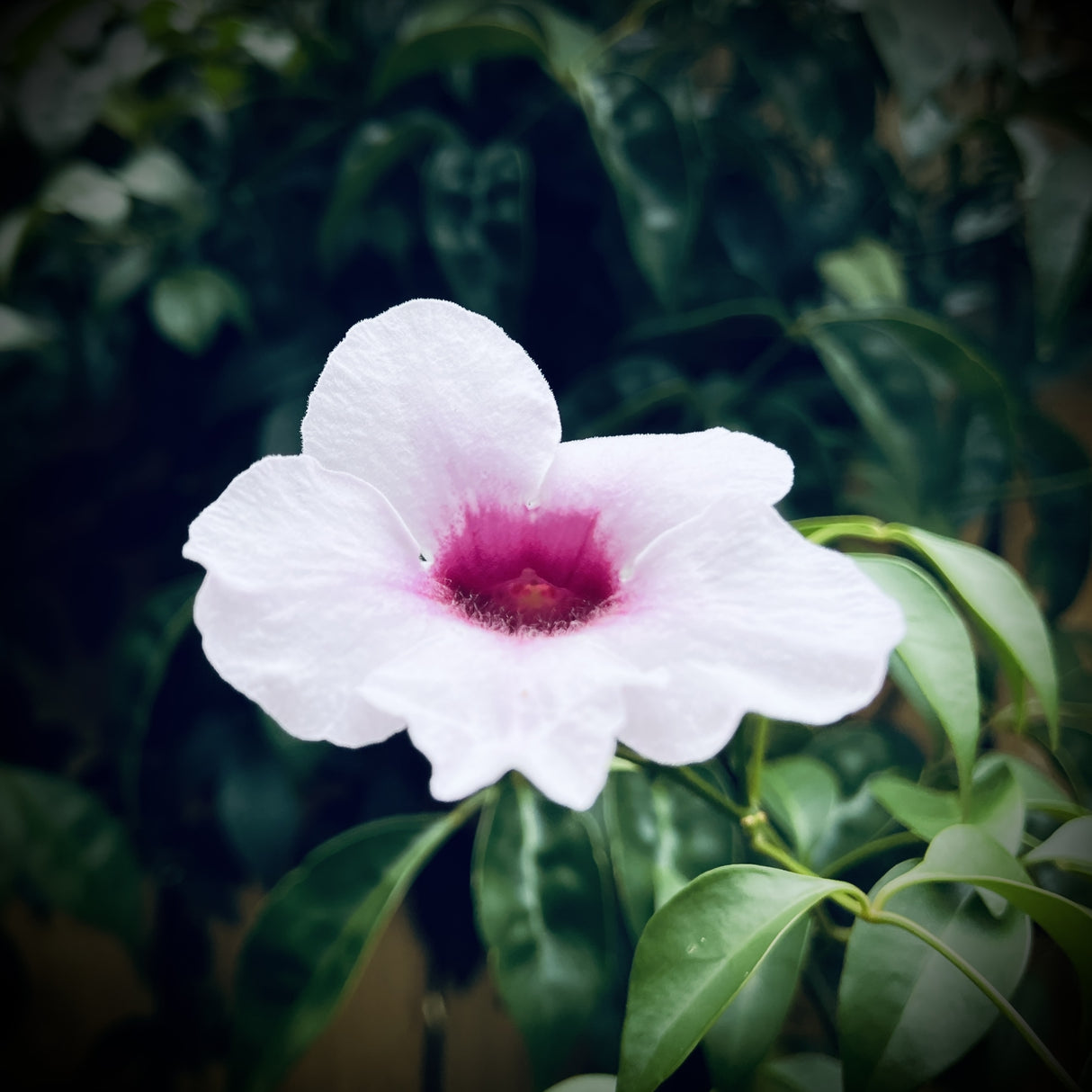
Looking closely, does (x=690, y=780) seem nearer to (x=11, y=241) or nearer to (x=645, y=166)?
(x=645, y=166)

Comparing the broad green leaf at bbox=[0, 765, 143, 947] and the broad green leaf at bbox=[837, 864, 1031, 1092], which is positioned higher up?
the broad green leaf at bbox=[837, 864, 1031, 1092]

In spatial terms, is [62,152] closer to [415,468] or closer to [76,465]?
[76,465]

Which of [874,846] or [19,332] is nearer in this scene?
[874,846]

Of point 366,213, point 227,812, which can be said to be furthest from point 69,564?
point 366,213

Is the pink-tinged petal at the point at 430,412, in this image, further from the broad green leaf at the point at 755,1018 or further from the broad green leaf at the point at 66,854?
the broad green leaf at the point at 66,854

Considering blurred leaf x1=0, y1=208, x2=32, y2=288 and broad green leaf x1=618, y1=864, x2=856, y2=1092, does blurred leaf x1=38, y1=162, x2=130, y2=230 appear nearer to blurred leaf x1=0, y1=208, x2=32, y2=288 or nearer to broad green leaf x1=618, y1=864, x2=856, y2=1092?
blurred leaf x1=0, y1=208, x2=32, y2=288

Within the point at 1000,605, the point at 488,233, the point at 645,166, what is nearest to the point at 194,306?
the point at 488,233

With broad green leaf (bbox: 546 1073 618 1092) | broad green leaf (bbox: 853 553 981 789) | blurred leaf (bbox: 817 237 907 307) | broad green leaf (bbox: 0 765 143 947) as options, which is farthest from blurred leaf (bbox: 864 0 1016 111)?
broad green leaf (bbox: 0 765 143 947)
